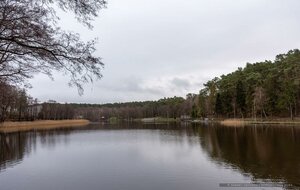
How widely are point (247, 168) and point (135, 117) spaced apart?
460 feet

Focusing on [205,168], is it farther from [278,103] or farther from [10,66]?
[278,103]

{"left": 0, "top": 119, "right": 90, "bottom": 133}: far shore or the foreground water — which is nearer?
the foreground water

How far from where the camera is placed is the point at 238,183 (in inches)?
533

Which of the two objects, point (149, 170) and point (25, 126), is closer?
point (149, 170)

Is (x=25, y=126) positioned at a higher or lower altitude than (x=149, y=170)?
higher

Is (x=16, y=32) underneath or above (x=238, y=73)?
underneath

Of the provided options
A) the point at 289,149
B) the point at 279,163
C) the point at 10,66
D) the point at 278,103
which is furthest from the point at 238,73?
the point at 10,66

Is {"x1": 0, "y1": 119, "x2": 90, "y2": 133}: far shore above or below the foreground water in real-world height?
Answer: above

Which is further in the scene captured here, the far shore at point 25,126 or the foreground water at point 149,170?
the far shore at point 25,126

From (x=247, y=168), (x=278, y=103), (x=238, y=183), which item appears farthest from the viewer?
(x=278, y=103)

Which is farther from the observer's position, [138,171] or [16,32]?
[138,171]

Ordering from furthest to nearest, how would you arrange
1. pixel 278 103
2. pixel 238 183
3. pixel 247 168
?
pixel 278 103 → pixel 247 168 → pixel 238 183

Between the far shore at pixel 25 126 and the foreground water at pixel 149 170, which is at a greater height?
the far shore at pixel 25 126

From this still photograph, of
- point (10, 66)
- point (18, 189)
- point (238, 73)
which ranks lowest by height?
point (18, 189)
